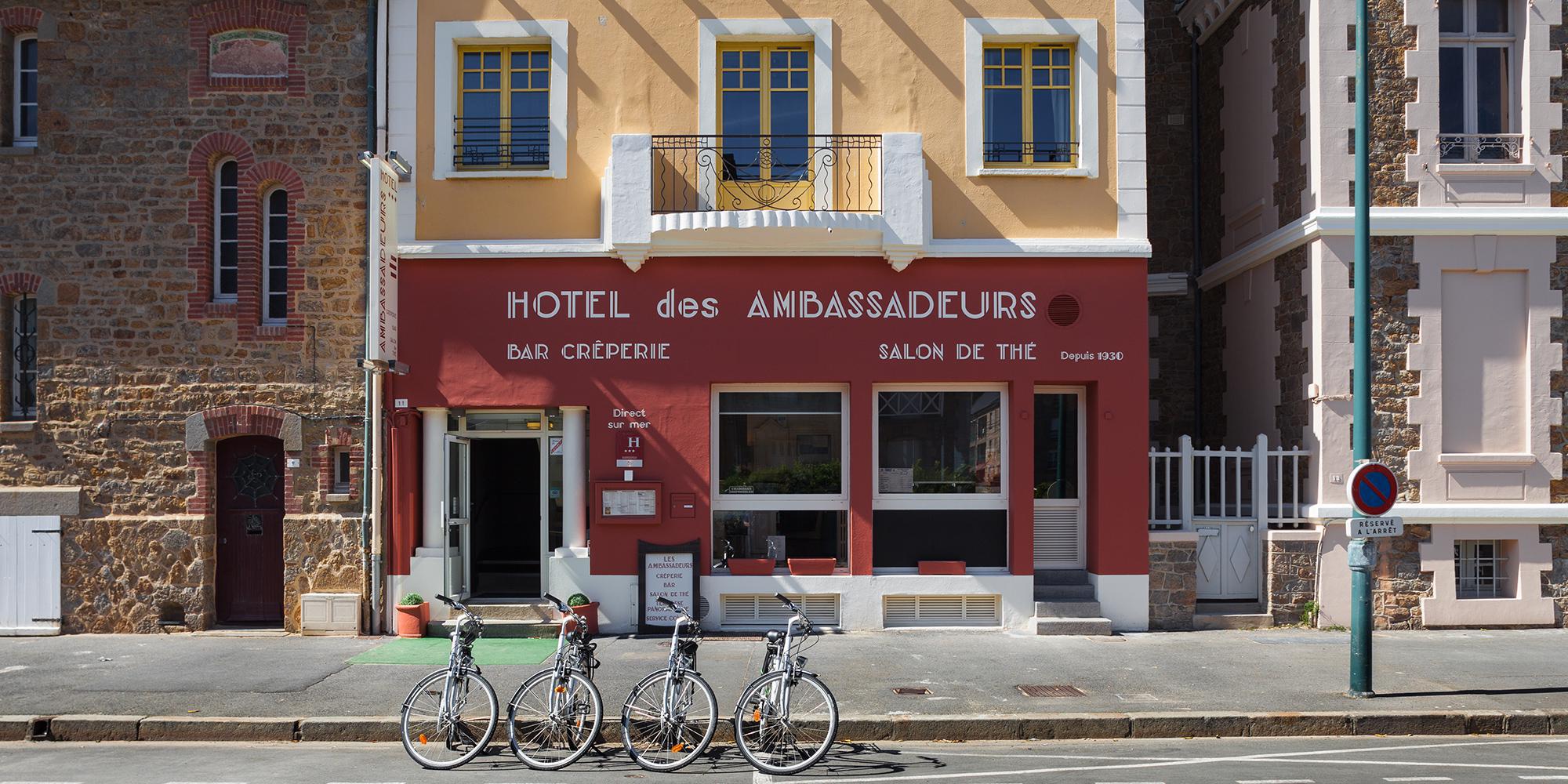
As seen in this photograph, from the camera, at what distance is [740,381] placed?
13.5 m

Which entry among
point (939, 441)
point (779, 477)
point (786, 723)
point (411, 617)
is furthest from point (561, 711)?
point (939, 441)

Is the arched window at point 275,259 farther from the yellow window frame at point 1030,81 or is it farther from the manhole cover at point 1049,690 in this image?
the manhole cover at point 1049,690

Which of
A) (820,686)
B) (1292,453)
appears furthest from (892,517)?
(820,686)

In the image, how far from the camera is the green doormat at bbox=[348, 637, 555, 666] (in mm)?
11492

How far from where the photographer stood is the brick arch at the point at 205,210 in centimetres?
1344

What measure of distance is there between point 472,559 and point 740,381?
4.04 m

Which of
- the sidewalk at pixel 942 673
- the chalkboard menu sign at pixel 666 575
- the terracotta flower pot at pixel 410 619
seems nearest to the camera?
the sidewalk at pixel 942 673

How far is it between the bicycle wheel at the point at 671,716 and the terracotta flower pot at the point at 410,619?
560cm

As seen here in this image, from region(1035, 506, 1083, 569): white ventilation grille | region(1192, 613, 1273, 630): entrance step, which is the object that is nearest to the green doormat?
region(1035, 506, 1083, 569): white ventilation grille

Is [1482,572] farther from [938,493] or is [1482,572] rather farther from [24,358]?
[24,358]

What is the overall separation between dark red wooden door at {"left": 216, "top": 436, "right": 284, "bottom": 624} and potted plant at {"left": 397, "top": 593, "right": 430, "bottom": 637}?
169 cm

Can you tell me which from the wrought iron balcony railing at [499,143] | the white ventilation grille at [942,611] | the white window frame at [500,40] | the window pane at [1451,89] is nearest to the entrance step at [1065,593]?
the white ventilation grille at [942,611]

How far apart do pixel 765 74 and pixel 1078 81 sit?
364 cm

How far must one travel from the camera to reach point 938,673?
10844mm
